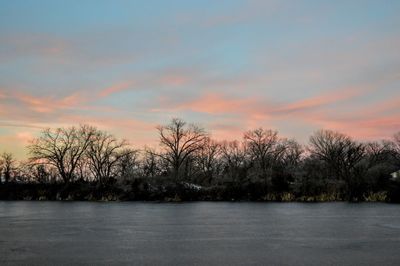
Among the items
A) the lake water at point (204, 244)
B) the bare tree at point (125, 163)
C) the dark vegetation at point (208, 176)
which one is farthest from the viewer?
the bare tree at point (125, 163)

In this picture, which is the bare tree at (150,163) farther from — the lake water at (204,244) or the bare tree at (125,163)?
the lake water at (204,244)

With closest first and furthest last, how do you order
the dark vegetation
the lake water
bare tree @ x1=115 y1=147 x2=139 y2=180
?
the lake water < the dark vegetation < bare tree @ x1=115 y1=147 x2=139 y2=180

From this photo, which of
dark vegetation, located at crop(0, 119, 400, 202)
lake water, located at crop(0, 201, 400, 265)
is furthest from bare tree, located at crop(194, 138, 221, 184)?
lake water, located at crop(0, 201, 400, 265)

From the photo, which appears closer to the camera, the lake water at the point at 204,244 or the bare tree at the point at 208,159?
the lake water at the point at 204,244

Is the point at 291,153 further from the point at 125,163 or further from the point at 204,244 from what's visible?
the point at 204,244

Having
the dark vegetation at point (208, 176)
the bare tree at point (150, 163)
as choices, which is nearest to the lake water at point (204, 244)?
the dark vegetation at point (208, 176)

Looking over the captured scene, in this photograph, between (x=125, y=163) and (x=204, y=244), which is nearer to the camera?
(x=204, y=244)

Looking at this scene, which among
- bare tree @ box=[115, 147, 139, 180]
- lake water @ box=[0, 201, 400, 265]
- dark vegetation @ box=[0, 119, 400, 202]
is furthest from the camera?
bare tree @ box=[115, 147, 139, 180]

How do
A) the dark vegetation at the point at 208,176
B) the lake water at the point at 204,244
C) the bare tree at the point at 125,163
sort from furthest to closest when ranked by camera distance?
the bare tree at the point at 125,163, the dark vegetation at the point at 208,176, the lake water at the point at 204,244

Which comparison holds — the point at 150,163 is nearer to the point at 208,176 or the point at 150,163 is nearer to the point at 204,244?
the point at 208,176

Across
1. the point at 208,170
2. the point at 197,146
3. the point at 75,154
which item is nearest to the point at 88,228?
the point at 75,154

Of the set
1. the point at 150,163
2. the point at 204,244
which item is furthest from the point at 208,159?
the point at 204,244

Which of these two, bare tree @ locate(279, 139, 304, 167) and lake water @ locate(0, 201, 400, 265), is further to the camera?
bare tree @ locate(279, 139, 304, 167)

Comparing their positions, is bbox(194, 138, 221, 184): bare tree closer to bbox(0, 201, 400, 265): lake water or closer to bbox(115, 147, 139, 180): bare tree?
bbox(115, 147, 139, 180): bare tree
